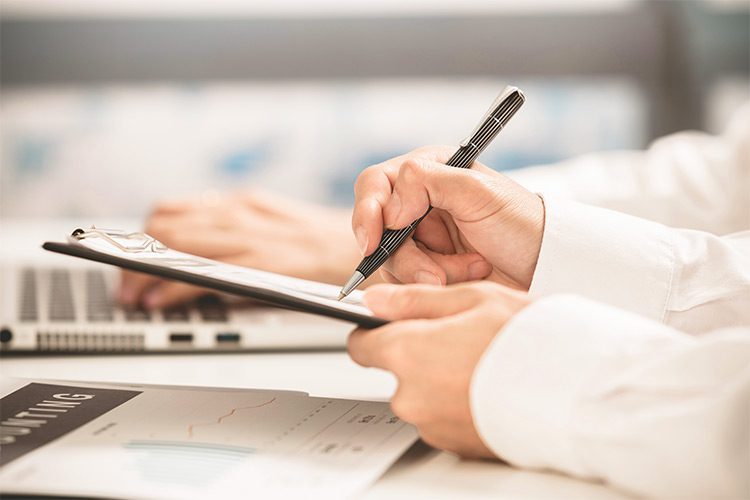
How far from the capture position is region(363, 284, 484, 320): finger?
490 mm

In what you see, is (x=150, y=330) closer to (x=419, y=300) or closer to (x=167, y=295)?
(x=167, y=295)

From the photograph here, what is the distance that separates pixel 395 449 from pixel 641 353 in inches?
5.3

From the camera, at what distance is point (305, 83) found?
171 centimetres

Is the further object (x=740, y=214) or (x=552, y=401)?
(x=740, y=214)

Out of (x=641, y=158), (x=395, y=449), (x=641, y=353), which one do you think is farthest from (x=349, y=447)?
(x=641, y=158)

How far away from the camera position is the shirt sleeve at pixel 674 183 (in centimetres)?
97

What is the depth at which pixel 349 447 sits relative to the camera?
1.57 ft

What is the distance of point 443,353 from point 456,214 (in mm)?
174

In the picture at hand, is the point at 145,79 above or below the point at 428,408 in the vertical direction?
above

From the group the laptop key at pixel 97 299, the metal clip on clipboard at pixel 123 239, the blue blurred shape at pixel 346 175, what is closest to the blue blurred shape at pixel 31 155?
the blue blurred shape at pixel 346 175

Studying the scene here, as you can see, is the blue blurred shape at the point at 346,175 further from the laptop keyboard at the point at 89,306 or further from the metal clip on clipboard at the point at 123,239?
the metal clip on clipboard at the point at 123,239

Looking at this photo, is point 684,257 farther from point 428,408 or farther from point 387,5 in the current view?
point 387,5

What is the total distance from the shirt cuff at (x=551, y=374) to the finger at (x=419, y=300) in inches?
1.7

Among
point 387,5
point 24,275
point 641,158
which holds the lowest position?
point 24,275
